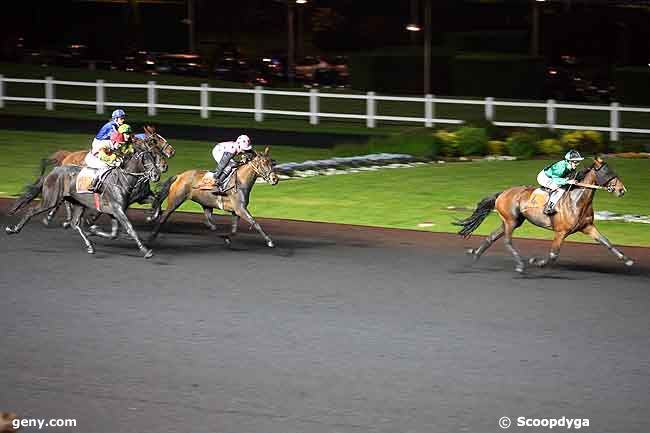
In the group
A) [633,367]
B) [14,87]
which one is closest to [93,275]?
[633,367]

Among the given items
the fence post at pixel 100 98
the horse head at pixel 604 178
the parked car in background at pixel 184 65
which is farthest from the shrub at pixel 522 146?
the parked car in background at pixel 184 65

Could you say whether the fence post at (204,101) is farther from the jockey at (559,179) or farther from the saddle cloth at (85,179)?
the jockey at (559,179)

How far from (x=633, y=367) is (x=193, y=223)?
9.63 metres

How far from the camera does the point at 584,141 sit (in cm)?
2792

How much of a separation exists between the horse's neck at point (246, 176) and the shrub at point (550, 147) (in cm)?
1143

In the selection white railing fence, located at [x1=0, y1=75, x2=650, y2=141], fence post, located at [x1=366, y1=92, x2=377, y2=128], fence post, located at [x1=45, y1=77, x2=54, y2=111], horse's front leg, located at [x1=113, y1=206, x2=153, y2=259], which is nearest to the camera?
horse's front leg, located at [x1=113, y1=206, x2=153, y2=259]

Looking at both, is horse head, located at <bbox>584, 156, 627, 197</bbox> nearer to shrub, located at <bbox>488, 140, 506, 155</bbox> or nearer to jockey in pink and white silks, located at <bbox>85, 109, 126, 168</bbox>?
jockey in pink and white silks, located at <bbox>85, 109, 126, 168</bbox>

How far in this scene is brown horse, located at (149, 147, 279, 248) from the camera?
1730 centimetres

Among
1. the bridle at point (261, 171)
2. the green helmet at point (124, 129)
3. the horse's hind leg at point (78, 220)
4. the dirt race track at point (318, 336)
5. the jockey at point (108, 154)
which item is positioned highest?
the green helmet at point (124, 129)

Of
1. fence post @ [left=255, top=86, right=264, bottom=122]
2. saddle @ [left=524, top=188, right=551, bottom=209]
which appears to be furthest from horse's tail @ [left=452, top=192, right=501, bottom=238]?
fence post @ [left=255, top=86, right=264, bottom=122]

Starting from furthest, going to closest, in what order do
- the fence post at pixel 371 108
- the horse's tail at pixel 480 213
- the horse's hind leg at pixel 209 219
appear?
1. the fence post at pixel 371 108
2. the horse's hind leg at pixel 209 219
3. the horse's tail at pixel 480 213

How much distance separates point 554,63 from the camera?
1855 inches

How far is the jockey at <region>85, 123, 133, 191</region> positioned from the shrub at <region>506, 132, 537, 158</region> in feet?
38.8

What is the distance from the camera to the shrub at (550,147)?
2745 centimetres
